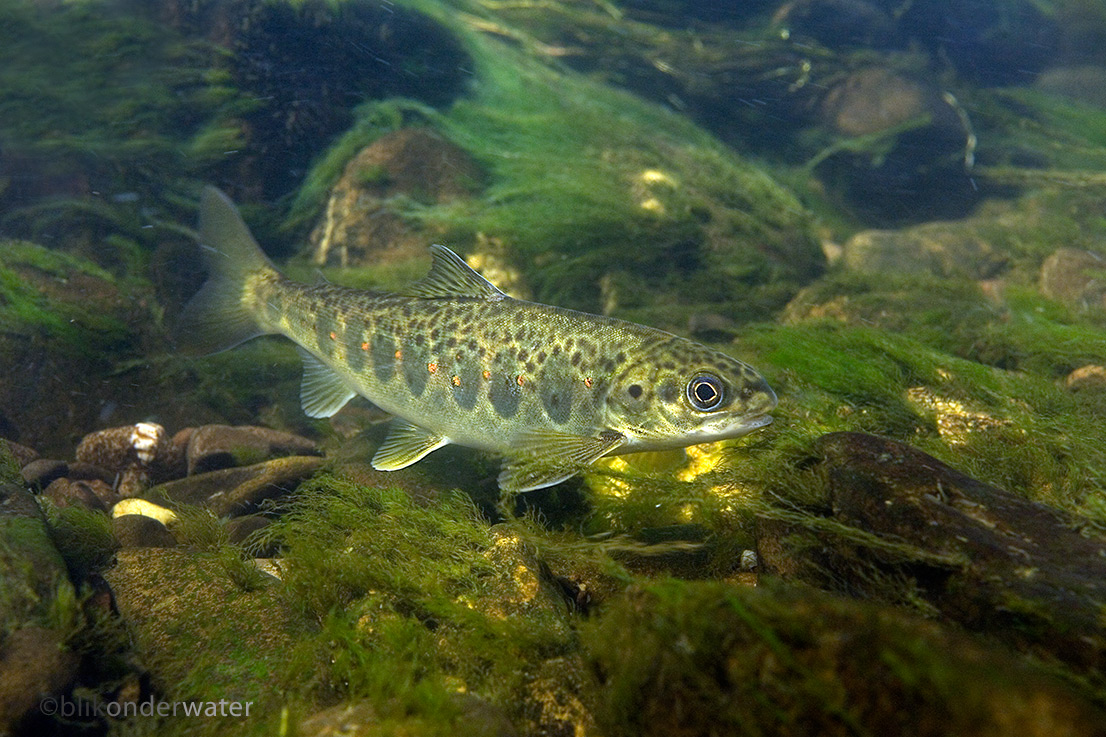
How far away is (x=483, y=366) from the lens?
468 centimetres

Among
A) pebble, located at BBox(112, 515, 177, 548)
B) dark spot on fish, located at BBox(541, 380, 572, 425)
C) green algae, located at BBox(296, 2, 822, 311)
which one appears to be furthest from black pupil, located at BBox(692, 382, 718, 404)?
green algae, located at BBox(296, 2, 822, 311)

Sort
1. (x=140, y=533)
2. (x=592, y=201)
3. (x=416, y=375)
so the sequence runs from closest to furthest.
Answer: (x=140, y=533) → (x=416, y=375) → (x=592, y=201)

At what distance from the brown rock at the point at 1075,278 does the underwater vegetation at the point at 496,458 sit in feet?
0.19

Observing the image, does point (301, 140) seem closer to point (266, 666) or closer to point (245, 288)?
point (245, 288)

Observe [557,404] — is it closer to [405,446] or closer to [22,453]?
[405,446]

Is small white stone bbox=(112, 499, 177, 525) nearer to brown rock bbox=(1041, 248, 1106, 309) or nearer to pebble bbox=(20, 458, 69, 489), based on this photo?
pebble bbox=(20, 458, 69, 489)

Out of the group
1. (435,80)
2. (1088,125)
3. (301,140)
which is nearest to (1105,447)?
(301,140)

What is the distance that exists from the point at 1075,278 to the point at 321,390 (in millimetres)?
11290

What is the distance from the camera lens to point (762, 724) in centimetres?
186

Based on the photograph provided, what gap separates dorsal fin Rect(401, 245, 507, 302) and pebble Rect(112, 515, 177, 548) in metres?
2.80

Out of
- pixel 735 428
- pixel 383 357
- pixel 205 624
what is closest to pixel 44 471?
pixel 205 624

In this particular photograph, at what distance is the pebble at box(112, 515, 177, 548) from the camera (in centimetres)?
427

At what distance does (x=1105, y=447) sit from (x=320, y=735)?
5.16 meters

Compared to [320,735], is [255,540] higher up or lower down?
lower down
